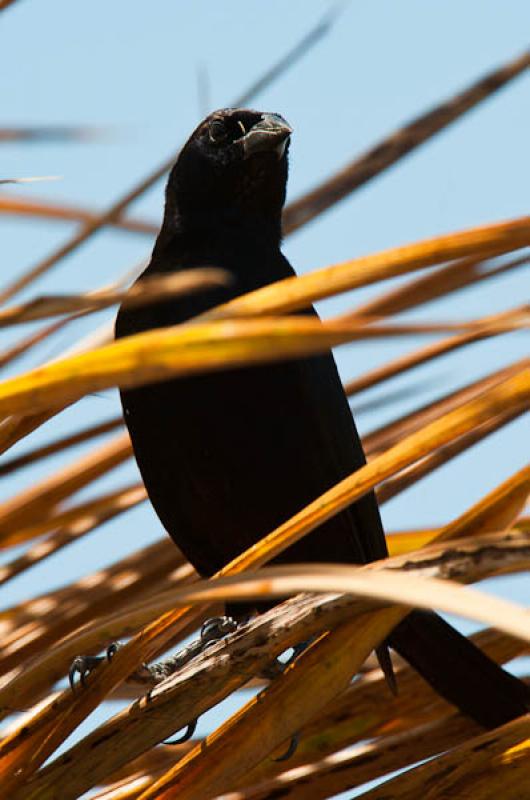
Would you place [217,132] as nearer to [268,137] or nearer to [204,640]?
[268,137]

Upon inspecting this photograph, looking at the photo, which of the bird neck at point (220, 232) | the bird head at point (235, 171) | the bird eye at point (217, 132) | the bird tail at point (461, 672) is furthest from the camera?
the bird eye at point (217, 132)

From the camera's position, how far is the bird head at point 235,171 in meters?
3.07

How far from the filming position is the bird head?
10.1 ft

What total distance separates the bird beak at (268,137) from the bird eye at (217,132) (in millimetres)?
79

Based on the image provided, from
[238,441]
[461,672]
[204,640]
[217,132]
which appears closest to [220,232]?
[217,132]

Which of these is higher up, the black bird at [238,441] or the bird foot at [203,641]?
the black bird at [238,441]

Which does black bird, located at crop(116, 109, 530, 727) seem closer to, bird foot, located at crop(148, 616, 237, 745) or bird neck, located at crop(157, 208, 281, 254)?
bird neck, located at crop(157, 208, 281, 254)

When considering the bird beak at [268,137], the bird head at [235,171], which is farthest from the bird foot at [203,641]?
the bird beak at [268,137]

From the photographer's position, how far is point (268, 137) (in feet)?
10.2

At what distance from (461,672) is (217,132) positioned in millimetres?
1780

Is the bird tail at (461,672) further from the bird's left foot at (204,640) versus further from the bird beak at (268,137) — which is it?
the bird beak at (268,137)

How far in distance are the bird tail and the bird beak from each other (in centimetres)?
137


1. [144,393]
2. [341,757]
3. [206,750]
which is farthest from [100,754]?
[144,393]

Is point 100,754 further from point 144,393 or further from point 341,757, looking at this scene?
point 144,393
